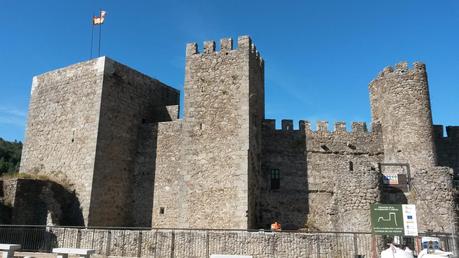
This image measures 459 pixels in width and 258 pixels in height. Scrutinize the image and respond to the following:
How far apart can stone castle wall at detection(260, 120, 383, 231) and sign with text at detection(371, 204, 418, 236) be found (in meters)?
7.54

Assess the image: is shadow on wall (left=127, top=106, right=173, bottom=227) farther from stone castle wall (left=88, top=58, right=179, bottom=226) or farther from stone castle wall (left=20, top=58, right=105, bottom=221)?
stone castle wall (left=20, top=58, right=105, bottom=221)

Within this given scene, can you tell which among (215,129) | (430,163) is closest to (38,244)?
(215,129)

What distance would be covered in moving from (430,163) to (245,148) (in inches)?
290

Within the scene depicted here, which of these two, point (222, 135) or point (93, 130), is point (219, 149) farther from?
point (93, 130)

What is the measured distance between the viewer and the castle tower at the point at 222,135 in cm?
1711

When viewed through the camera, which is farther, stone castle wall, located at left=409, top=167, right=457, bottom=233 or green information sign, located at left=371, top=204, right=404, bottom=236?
stone castle wall, located at left=409, top=167, right=457, bottom=233

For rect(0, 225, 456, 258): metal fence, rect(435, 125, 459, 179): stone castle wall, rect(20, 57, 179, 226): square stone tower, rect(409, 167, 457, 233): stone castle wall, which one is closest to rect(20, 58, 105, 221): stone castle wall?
rect(20, 57, 179, 226): square stone tower

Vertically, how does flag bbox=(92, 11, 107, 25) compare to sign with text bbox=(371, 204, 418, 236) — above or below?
above

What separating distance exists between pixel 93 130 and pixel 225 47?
6.74 metres

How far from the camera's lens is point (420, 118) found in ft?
59.3

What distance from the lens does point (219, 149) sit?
58.4 feet

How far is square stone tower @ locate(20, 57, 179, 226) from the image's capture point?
19.0m

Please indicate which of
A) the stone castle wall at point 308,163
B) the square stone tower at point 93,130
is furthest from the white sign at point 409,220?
the square stone tower at point 93,130

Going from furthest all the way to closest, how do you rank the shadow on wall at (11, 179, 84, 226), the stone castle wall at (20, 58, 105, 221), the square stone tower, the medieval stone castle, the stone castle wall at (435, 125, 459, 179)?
the stone castle wall at (435, 125, 459, 179) → the stone castle wall at (20, 58, 105, 221) → the square stone tower → the shadow on wall at (11, 179, 84, 226) → the medieval stone castle
